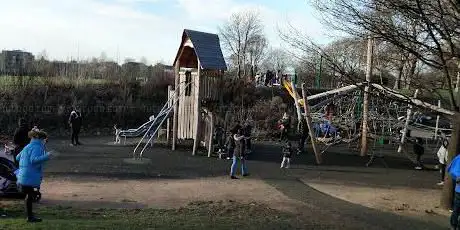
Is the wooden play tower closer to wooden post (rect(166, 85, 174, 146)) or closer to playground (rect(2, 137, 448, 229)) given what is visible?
wooden post (rect(166, 85, 174, 146))

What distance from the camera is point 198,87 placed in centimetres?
2405

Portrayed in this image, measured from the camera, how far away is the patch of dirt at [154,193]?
43.7 feet

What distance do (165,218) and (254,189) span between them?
219 inches

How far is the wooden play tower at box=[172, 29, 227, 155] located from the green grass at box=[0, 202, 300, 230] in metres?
11.1

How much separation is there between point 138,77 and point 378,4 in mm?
31330

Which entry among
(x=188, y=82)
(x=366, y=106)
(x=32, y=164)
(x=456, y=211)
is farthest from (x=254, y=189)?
(x=366, y=106)

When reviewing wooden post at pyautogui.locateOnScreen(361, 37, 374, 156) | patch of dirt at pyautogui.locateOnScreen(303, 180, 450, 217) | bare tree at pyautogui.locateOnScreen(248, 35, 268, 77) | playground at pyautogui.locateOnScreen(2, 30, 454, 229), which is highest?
bare tree at pyautogui.locateOnScreen(248, 35, 268, 77)

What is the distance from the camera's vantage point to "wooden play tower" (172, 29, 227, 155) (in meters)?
24.0

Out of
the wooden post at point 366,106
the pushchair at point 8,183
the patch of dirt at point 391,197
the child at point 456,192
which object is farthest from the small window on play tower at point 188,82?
the child at point 456,192

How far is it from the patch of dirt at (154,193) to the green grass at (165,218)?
87 centimetres

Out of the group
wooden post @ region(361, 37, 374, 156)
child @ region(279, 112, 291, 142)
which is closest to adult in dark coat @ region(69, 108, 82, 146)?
child @ region(279, 112, 291, 142)

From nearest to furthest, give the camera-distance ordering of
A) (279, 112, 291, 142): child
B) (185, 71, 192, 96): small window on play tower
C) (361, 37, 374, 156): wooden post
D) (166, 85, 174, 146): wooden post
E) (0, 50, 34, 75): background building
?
1. (361, 37, 374, 156): wooden post
2. (185, 71, 192, 96): small window on play tower
3. (166, 85, 174, 146): wooden post
4. (279, 112, 291, 142): child
5. (0, 50, 34, 75): background building

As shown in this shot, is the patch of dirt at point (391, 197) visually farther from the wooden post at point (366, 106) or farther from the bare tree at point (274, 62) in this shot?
the bare tree at point (274, 62)

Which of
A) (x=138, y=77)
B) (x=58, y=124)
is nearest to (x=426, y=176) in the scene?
(x=58, y=124)
